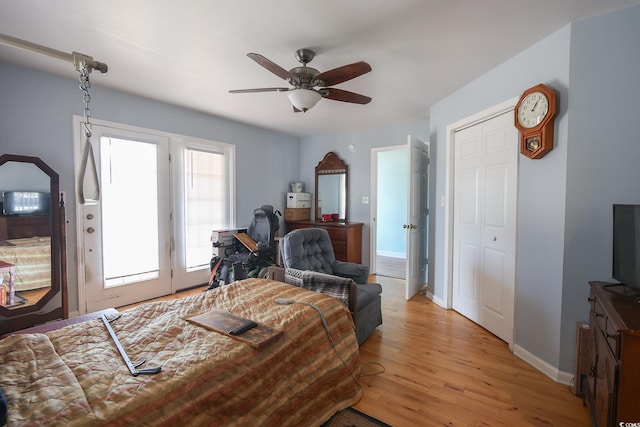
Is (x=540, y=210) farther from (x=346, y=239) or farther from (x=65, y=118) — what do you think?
(x=65, y=118)

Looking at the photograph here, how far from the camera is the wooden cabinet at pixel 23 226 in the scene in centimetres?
244

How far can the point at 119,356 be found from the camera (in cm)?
122

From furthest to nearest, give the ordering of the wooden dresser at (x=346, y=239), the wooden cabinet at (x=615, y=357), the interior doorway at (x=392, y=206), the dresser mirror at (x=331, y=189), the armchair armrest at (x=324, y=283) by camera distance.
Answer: the interior doorway at (x=392, y=206)
the dresser mirror at (x=331, y=189)
the wooden dresser at (x=346, y=239)
the armchair armrest at (x=324, y=283)
the wooden cabinet at (x=615, y=357)

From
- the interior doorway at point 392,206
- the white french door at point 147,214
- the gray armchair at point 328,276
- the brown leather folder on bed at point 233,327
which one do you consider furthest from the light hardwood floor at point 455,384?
the interior doorway at point 392,206

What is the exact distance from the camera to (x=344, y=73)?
80.0 inches

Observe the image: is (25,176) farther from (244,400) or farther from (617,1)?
(617,1)

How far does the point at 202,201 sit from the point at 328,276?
2.55 metres

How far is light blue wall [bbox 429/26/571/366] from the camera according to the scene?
6.67 ft

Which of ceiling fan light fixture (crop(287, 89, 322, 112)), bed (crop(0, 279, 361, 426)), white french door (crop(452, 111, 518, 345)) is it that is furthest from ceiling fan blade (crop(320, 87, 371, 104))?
bed (crop(0, 279, 361, 426))

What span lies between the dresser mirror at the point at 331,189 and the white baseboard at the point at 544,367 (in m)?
3.15

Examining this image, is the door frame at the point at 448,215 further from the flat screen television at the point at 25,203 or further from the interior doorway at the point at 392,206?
the flat screen television at the point at 25,203

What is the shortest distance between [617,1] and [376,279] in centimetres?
389

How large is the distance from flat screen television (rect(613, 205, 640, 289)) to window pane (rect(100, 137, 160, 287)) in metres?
4.26

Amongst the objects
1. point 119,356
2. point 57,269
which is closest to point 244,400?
point 119,356
